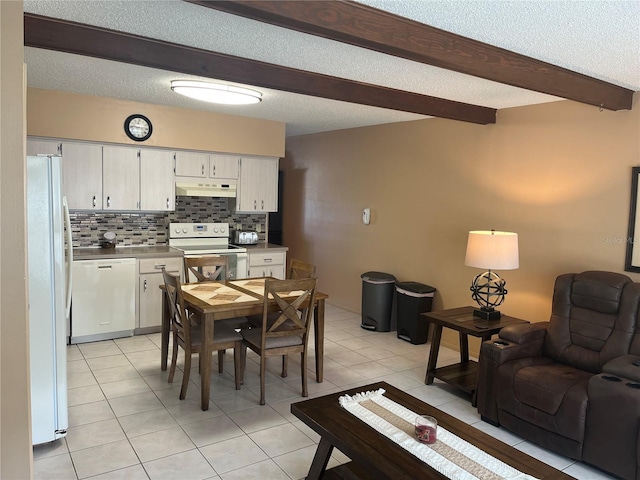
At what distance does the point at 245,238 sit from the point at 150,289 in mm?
1437

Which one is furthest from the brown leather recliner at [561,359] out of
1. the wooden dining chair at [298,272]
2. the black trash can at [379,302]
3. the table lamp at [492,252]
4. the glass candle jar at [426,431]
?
the black trash can at [379,302]

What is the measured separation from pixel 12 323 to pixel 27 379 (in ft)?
0.72

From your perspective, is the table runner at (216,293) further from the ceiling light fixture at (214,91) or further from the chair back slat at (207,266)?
the ceiling light fixture at (214,91)


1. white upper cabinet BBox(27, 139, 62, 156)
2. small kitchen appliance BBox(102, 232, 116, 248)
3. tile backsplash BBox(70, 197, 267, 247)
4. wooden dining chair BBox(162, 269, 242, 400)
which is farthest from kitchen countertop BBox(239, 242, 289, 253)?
white upper cabinet BBox(27, 139, 62, 156)

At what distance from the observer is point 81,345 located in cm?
473

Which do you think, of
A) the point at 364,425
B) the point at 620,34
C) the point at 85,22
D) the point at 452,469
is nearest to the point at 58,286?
the point at 85,22

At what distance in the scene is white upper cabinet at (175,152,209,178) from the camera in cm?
541

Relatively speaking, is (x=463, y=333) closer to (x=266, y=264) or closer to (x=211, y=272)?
(x=211, y=272)

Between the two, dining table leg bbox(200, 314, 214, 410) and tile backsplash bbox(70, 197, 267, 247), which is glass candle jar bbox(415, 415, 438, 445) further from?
tile backsplash bbox(70, 197, 267, 247)

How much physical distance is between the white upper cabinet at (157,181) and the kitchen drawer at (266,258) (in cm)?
112

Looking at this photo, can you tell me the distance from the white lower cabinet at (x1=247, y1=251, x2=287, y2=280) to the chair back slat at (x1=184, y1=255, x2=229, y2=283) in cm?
100

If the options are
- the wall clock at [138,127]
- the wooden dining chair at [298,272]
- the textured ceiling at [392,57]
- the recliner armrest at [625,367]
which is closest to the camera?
the textured ceiling at [392,57]

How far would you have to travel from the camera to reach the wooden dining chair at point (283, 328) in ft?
11.5

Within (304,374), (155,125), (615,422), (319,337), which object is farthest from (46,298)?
(615,422)
